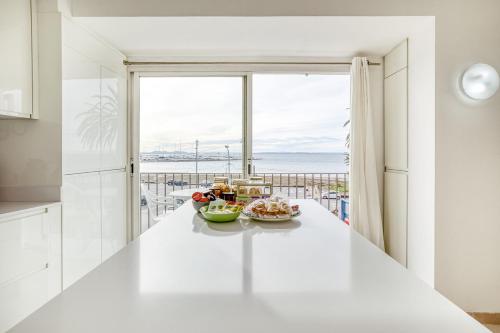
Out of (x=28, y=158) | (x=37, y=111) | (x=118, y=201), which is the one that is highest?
(x=37, y=111)

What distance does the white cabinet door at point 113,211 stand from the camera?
3021mm

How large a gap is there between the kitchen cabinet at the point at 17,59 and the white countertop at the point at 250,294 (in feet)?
5.41

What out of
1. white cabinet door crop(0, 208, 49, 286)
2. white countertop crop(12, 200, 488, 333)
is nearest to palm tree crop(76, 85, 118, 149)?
white cabinet door crop(0, 208, 49, 286)

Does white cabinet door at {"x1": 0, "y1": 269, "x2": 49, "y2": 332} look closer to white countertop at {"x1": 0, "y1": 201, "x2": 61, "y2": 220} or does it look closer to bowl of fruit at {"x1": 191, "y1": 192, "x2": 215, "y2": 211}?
white countertop at {"x1": 0, "y1": 201, "x2": 61, "y2": 220}

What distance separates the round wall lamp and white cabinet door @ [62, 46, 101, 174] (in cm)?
296

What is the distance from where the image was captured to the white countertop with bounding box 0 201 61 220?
75.4 inches

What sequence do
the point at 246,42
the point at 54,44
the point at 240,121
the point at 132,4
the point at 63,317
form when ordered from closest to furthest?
the point at 63,317 < the point at 54,44 < the point at 132,4 < the point at 246,42 < the point at 240,121

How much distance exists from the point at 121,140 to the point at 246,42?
1590 mm

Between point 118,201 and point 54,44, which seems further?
point 118,201

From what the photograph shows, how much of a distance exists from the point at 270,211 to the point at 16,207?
5.58 ft

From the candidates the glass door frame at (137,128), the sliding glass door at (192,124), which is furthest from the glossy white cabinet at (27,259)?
the sliding glass door at (192,124)

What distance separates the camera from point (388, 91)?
336 cm

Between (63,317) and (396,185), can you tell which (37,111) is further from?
(396,185)

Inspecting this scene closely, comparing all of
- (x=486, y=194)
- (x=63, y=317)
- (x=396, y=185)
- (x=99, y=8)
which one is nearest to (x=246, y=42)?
(x=99, y=8)
